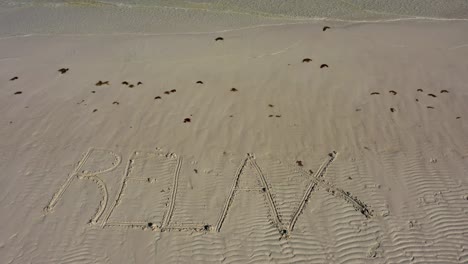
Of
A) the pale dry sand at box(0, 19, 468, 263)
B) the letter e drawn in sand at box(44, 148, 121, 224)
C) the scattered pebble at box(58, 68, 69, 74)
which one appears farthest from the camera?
the scattered pebble at box(58, 68, 69, 74)

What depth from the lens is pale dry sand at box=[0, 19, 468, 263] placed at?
5402 millimetres

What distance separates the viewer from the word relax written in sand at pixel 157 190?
564cm

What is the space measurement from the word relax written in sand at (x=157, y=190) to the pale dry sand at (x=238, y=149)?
0.07 ft

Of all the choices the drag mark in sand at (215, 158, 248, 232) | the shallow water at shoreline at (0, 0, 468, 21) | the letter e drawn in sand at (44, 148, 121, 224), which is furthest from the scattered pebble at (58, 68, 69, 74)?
the drag mark in sand at (215, 158, 248, 232)

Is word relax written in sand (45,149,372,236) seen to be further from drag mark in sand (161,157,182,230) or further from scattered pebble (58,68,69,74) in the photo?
scattered pebble (58,68,69,74)

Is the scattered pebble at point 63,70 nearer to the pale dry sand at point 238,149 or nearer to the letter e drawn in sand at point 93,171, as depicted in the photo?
the pale dry sand at point 238,149

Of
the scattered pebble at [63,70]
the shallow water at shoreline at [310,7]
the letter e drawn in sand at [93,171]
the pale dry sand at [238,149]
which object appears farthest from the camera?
the shallow water at shoreline at [310,7]

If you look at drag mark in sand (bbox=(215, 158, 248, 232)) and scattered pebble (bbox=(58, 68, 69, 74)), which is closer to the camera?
drag mark in sand (bbox=(215, 158, 248, 232))

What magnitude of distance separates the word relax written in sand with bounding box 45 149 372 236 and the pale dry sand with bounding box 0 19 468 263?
0.07 ft

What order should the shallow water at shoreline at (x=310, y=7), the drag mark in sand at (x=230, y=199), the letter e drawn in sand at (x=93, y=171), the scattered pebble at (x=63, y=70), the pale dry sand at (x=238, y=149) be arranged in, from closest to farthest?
the pale dry sand at (x=238, y=149), the drag mark in sand at (x=230, y=199), the letter e drawn in sand at (x=93, y=171), the scattered pebble at (x=63, y=70), the shallow water at shoreline at (x=310, y=7)

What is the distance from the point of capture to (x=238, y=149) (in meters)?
6.82

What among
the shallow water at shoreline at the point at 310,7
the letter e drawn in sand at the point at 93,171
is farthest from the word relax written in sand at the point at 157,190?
the shallow water at shoreline at the point at 310,7

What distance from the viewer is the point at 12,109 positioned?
7.84 m

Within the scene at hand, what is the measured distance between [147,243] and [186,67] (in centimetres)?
438
